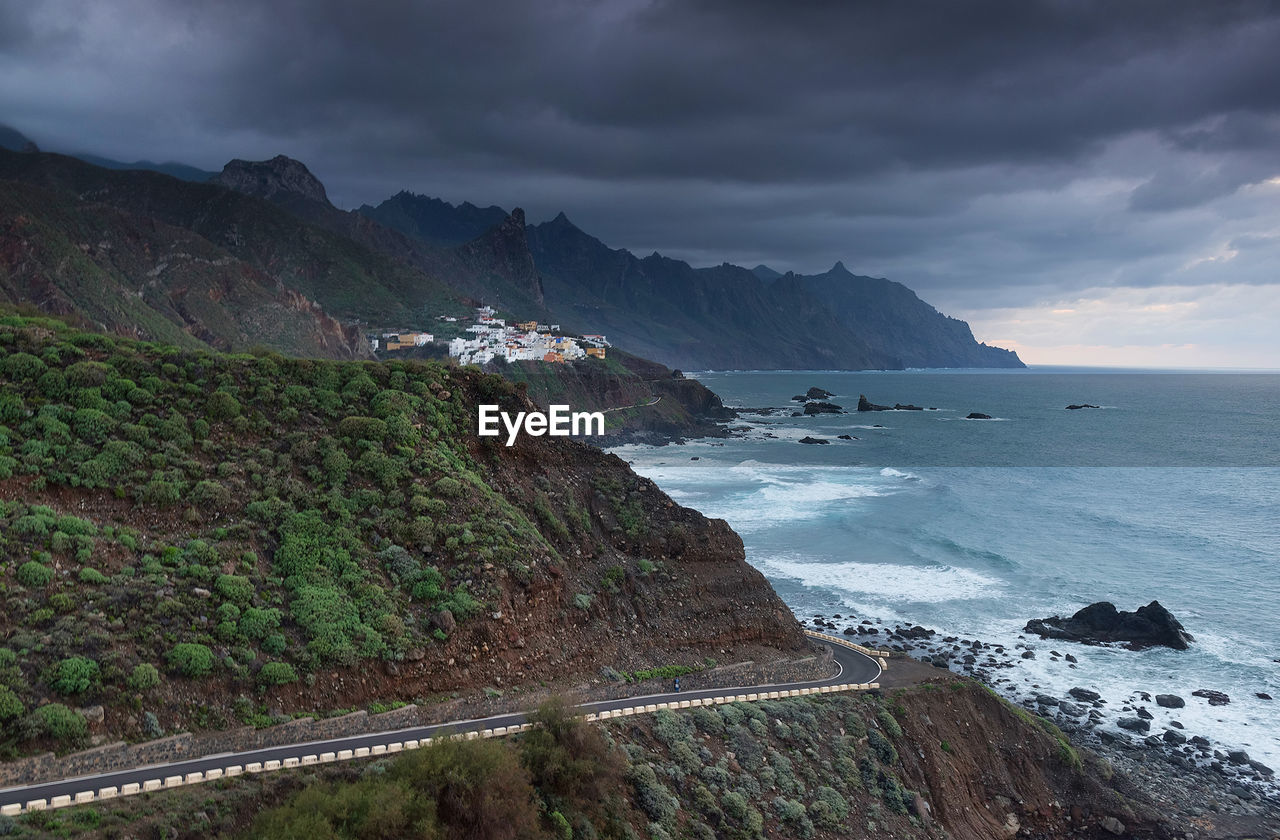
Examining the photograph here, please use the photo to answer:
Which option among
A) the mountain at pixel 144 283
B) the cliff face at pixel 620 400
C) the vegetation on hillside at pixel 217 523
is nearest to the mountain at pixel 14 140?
the mountain at pixel 144 283

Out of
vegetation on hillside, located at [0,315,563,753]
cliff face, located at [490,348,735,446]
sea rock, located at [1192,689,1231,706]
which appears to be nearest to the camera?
vegetation on hillside, located at [0,315,563,753]

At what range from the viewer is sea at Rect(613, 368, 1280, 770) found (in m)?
40.2

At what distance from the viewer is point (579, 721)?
808 inches

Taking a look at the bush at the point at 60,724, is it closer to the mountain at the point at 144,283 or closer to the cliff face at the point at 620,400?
the mountain at the point at 144,283

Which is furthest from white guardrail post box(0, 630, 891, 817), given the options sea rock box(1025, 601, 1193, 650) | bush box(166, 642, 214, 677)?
sea rock box(1025, 601, 1193, 650)

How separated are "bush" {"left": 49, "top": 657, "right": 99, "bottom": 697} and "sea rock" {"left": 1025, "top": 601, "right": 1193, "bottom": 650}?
151 feet

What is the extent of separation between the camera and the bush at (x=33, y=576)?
787 inches

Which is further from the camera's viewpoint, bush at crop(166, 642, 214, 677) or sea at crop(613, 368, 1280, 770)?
sea at crop(613, 368, 1280, 770)

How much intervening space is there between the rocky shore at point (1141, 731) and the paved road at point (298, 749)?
1405cm

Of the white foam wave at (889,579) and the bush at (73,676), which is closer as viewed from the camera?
the bush at (73,676)

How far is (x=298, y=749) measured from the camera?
1923cm

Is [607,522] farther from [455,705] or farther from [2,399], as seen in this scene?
[2,399]

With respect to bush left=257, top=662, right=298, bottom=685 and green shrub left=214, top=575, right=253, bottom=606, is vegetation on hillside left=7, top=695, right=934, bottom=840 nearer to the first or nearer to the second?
bush left=257, top=662, right=298, bottom=685

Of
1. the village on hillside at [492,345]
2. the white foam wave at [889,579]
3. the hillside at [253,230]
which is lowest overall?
the white foam wave at [889,579]
